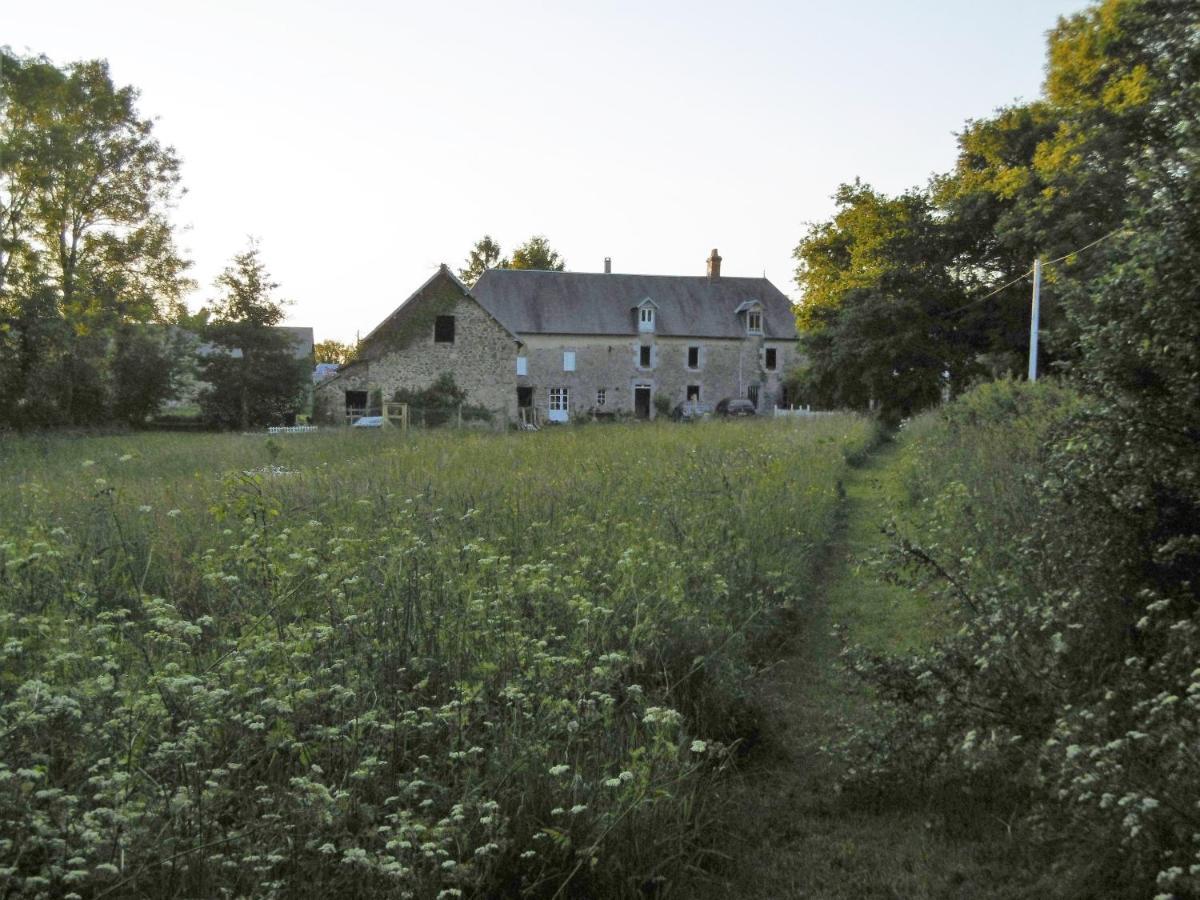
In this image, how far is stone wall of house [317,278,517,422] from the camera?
4178cm

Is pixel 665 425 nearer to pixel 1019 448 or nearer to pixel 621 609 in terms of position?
pixel 1019 448

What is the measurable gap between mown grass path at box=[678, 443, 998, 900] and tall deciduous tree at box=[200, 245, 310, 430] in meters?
37.8

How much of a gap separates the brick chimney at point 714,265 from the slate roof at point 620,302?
387 millimetres

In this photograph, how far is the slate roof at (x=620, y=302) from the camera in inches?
2308

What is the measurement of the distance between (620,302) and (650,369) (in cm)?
453

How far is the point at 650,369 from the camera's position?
59.8m

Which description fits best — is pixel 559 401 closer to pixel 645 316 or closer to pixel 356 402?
pixel 645 316

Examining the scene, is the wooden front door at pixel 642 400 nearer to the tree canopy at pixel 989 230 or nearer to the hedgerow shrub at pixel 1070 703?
the tree canopy at pixel 989 230

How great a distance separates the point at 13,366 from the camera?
30.3 meters

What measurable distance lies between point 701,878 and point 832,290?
42.4m

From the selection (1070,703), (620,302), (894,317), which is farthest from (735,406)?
(1070,703)

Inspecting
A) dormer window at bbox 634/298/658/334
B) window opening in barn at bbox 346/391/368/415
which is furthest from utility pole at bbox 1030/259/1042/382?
dormer window at bbox 634/298/658/334

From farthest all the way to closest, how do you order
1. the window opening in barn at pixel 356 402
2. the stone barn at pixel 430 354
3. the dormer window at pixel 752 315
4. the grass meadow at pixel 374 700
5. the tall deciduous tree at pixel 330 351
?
the tall deciduous tree at pixel 330 351, the dormer window at pixel 752 315, the stone barn at pixel 430 354, the window opening in barn at pixel 356 402, the grass meadow at pixel 374 700

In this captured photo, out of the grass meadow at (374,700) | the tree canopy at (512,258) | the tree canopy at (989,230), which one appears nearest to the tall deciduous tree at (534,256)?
the tree canopy at (512,258)
